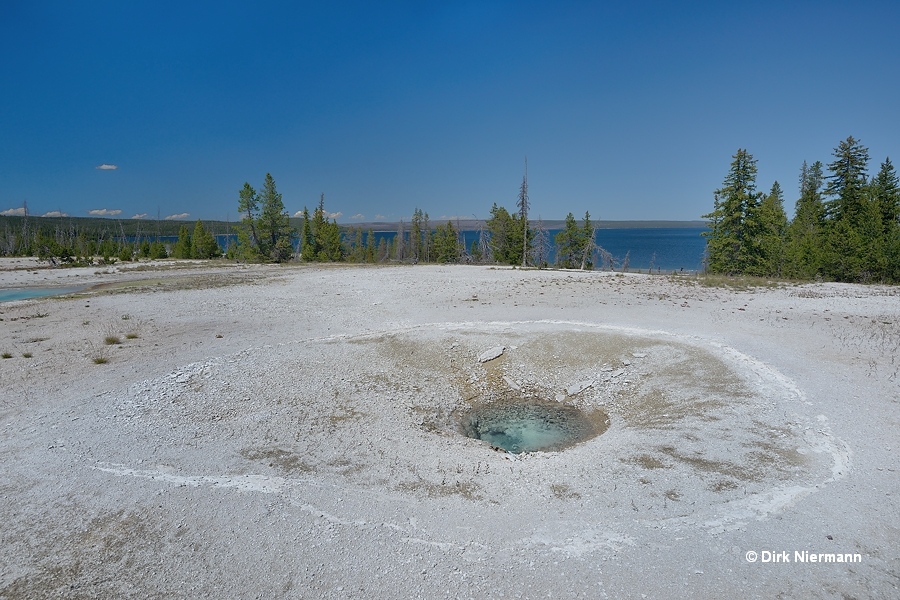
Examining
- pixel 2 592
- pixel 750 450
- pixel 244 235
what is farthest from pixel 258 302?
pixel 244 235

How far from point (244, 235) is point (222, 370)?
50453 mm

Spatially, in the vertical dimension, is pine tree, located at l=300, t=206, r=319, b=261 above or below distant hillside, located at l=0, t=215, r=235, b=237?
below

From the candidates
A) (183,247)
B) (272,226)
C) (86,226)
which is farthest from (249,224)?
(86,226)

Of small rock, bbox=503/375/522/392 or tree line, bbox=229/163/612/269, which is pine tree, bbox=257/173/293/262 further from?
small rock, bbox=503/375/522/392

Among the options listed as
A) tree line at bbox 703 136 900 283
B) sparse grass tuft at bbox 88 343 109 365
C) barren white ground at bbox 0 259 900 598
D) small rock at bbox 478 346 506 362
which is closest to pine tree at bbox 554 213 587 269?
tree line at bbox 703 136 900 283

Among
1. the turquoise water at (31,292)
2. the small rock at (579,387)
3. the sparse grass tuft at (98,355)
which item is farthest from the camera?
the turquoise water at (31,292)

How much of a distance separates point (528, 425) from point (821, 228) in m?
43.3

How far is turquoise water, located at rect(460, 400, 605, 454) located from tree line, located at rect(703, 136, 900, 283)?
32.7 meters

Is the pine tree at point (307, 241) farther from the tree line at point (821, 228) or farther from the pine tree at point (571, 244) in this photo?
the tree line at point (821, 228)

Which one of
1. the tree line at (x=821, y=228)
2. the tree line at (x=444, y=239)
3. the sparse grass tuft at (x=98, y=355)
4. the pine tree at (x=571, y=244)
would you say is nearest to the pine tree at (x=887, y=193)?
the tree line at (x=821, y=228)

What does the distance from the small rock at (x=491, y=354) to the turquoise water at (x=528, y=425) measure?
5.99 ft

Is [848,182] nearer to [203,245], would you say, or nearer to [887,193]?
[887,193]

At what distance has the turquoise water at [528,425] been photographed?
334 inches

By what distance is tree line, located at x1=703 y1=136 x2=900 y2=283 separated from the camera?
30.9 meters
